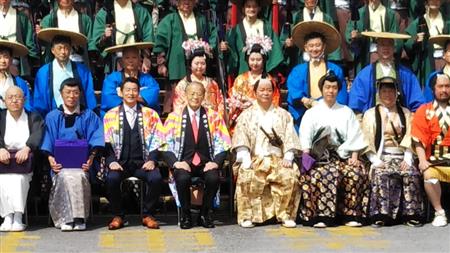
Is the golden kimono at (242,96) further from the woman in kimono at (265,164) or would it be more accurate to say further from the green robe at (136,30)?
the green robe at (136,30)

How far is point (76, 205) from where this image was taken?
820 centimetres

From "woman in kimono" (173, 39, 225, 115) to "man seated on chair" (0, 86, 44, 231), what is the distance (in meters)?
1.47

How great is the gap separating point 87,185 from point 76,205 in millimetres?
228

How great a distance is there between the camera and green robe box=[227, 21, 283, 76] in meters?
9.98

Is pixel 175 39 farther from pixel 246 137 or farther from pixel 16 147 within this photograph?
pixel 16 147

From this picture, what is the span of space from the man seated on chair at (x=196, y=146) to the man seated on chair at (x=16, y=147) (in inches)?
46.7

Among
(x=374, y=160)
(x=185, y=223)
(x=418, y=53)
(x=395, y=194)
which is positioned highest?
(x=418, y=53)

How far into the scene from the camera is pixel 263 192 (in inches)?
334

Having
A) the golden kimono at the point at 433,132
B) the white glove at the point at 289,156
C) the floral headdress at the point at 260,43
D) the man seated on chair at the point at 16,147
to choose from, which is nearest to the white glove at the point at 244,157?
the white glove at the point at 289,156

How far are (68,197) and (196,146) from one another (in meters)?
1.22

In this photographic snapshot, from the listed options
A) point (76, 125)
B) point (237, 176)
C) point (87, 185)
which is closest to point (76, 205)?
point (87, 185)

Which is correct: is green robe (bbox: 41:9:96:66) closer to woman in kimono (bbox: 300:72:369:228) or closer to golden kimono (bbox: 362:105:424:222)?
woman in kimono (bbox: 300:72:369:228)

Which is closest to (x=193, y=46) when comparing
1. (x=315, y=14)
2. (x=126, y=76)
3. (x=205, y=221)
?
(x=126, y=76)

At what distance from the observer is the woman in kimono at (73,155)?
822cm
